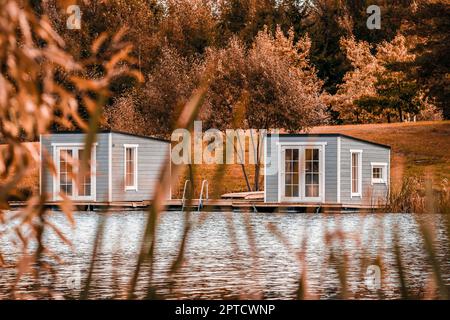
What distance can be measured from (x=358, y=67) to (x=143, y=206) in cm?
2435

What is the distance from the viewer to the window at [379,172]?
105 ft

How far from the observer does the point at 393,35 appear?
52.5 metres

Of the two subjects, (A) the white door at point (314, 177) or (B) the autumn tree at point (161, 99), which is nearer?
(A) the white door at point (314, 177)

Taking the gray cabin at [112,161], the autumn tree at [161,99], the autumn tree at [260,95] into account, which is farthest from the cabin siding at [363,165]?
the autumn tree at [161,99]

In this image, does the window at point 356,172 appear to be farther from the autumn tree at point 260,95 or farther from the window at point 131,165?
the window at point 131,165

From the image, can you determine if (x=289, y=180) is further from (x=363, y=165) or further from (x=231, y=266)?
(x=231, y=266)

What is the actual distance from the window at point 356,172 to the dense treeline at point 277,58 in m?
4.72

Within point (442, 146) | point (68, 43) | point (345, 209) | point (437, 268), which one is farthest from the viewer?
point (68, 43)

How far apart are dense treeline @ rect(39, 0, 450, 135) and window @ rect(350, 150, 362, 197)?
15.5ft

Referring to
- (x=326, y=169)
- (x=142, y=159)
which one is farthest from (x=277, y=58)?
(x=326, y=169)

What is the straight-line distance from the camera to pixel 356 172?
104 feet

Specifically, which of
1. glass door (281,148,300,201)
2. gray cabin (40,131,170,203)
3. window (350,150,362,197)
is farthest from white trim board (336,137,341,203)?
gray cabin (40,131,170,203)
